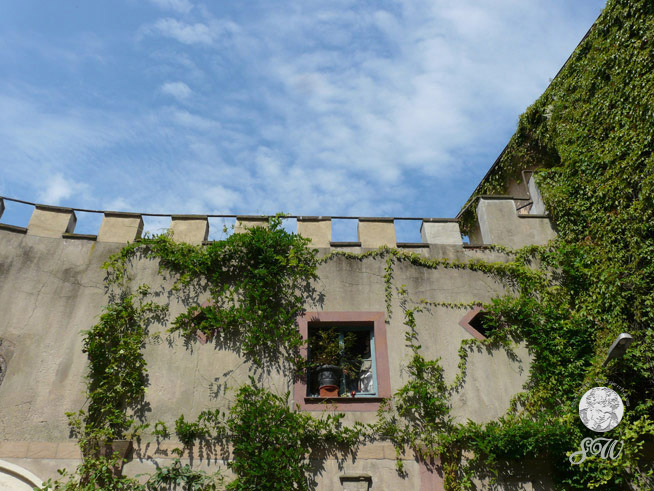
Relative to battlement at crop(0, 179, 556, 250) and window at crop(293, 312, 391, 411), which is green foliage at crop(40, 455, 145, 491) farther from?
battlement at crop(0, 179, 556, 250)

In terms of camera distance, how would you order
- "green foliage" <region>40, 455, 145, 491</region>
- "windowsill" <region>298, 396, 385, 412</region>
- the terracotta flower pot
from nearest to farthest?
"green foliage" <region>40, 455, 145, 491</region>, the terracotta flower pot, "windowsill" <region>298, 396, 385, 412</region>

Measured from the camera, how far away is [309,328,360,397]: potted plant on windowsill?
7.32 meters

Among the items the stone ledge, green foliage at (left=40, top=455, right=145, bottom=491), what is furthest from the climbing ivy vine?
the stone ledge

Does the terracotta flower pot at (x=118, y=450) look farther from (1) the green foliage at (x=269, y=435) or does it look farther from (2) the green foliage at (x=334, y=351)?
(2) the green foliage at (x=334, y=351)

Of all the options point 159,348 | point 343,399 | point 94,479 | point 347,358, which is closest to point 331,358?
point 347,358

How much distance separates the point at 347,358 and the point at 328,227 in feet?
6.82

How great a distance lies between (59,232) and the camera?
327 inches

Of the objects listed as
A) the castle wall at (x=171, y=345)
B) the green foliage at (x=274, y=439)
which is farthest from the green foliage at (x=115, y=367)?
the green foliage at (x=274, y=439)

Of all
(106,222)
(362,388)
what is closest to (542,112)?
(362,388)

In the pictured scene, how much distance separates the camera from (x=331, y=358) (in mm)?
7641

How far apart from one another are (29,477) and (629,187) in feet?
27.9

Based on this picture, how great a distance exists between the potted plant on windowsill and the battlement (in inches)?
56.5

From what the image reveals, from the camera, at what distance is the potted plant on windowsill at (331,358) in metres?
7.32

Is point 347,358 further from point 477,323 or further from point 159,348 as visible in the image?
point 159,348
